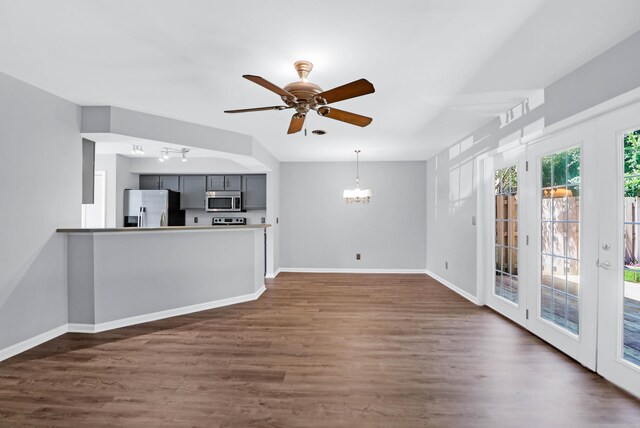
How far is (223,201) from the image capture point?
6176 millimetres

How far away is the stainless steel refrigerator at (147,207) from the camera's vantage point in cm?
564

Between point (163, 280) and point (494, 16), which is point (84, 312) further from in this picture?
point (494, 16)

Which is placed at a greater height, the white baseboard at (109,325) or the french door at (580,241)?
the french door at (580,241)

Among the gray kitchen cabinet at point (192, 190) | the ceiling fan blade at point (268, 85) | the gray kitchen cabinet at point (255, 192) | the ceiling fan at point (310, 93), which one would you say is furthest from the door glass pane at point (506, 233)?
the gray kitchen cabinet at point (192, 190)

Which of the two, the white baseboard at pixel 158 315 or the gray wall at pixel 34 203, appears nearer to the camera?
the gray wall at pixel 34 203

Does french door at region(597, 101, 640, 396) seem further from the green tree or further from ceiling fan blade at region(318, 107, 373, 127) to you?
ceiling fan blade at region(318, 107, 373, 127)

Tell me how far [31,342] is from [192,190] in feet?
12.7

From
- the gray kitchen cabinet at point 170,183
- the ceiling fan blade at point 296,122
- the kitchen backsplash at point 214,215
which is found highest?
the ceiling fan blade at point 296,122

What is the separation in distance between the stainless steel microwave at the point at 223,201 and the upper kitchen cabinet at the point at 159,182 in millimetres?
755

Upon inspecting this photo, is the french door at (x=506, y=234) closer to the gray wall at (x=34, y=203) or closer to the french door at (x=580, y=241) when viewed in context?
the french door at (x=580, y=241)

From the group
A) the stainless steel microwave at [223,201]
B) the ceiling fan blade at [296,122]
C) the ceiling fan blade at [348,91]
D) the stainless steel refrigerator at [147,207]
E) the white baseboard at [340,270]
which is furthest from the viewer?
the white baseboard at [340,270]

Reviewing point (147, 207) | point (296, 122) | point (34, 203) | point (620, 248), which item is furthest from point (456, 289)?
point (147, 207)

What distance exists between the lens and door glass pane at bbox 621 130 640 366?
2.05m

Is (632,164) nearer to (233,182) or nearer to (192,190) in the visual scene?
(233,182)
